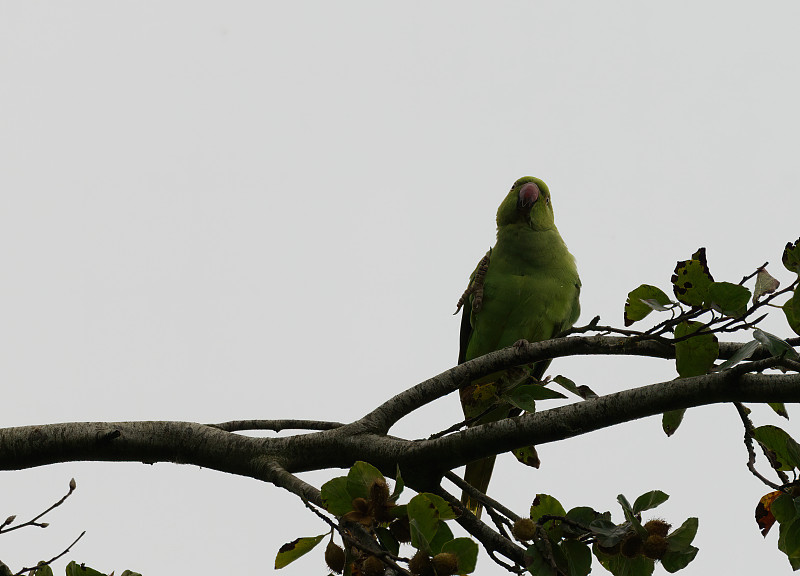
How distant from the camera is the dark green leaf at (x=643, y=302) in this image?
190cm

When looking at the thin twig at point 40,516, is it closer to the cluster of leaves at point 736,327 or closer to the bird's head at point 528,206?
the cluster of leaves at point 736,327

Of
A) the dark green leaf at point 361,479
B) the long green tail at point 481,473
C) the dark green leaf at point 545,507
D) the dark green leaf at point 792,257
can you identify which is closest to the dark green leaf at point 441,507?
the dark green leaf at point 361,479

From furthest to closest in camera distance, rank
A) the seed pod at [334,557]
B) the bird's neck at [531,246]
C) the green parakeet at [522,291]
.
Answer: the bird's neck at [531,246] → the green parakeet at [522,291] → the seed pod at [334,557]

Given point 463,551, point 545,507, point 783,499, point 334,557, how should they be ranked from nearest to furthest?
point 463,551 → point 334,557 → point 783,499 → point 545,507

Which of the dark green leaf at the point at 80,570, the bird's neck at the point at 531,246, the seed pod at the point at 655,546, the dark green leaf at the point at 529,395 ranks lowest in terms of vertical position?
the seed pod at the point at 655,546

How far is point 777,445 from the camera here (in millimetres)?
1901

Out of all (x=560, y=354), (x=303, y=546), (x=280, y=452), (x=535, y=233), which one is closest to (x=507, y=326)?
(x=535, y=233)

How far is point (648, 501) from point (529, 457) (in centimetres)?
83

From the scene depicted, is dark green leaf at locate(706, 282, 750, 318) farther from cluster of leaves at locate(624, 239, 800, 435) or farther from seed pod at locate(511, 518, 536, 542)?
seed pod at locate(511, 518, 536, 542)

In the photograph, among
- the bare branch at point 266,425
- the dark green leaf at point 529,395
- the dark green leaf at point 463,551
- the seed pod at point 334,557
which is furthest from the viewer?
the bare branch at point 266,425

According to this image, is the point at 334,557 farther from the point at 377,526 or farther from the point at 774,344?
the point at 774,344

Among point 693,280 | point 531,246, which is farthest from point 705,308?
point 531,246

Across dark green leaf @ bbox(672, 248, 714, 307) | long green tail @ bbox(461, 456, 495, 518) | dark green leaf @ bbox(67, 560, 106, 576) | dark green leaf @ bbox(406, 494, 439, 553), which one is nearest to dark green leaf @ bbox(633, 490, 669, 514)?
dark green leaf @ bbox(672, 248, 714, 307)

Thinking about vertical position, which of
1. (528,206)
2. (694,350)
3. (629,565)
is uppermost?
(528,206)
